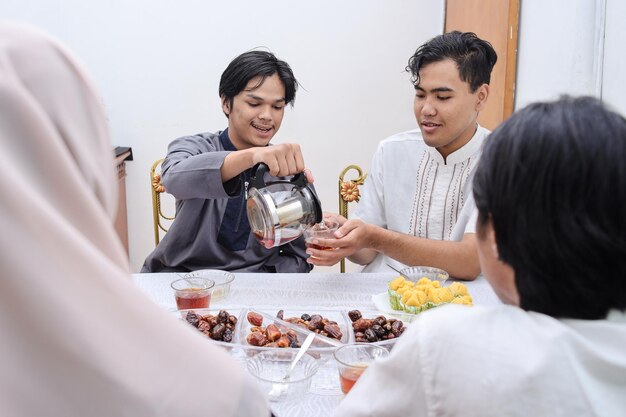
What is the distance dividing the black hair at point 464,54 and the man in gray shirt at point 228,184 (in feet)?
1.65

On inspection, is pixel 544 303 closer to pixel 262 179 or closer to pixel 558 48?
pixel 262 179

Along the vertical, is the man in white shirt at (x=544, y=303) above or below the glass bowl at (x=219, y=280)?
above

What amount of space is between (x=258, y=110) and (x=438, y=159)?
668 millimetres

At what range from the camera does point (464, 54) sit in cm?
202

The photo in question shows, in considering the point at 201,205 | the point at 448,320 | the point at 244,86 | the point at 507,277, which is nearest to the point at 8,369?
the point at 448,320

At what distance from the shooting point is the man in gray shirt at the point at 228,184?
5.91 feet

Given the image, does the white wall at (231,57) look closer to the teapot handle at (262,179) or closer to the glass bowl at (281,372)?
the teapot handle at (262,179)

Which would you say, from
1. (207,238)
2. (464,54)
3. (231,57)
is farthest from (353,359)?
(231,57)

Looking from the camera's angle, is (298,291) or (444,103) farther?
(444,103)

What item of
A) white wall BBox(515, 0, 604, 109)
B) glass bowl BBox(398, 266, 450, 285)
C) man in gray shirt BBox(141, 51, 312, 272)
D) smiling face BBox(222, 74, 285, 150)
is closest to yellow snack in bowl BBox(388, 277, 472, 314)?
glass bowl BBox(398, 266, 450, 285)

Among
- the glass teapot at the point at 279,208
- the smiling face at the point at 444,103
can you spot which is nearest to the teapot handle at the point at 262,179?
the glass teapot at the point at 279,208

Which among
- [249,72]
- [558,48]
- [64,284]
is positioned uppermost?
[558,48]

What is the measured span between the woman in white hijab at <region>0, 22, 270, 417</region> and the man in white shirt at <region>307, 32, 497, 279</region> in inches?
48.5

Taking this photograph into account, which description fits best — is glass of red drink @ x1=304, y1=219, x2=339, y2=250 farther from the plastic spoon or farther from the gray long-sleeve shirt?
the plastic spoon
